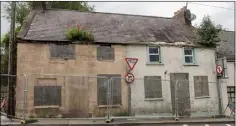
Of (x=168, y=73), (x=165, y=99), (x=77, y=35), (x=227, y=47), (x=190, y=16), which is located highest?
(x=190, y=16)

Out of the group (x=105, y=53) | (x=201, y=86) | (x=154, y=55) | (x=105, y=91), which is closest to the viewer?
(x=105, y=91)

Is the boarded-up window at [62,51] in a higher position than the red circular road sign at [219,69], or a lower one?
higher

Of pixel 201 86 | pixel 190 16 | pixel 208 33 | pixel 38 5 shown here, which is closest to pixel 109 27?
pixel 38 5

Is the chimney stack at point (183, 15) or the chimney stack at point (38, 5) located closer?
the chimney stack at point (38, 5)

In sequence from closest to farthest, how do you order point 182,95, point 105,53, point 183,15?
point 105,53
point 182,95
point 183,15

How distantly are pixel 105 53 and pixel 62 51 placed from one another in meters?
2.57

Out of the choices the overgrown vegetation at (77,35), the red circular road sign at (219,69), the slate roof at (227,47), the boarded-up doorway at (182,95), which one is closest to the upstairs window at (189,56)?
the boarded-up doorway at (182,95)

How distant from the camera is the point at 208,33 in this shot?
61.0 feet

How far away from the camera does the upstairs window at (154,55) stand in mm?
17362

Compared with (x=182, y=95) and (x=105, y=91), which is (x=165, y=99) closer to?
(x=182, y=95)

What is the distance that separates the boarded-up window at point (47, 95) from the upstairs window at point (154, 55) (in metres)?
6.23

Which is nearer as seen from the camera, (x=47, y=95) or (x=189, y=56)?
(x=47, y=95)

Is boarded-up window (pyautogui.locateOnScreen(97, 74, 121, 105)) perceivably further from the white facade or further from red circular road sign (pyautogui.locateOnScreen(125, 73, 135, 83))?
the white facade

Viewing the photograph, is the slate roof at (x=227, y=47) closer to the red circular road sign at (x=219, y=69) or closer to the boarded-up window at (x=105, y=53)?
the red circular road sign at (x=219, y=69)
